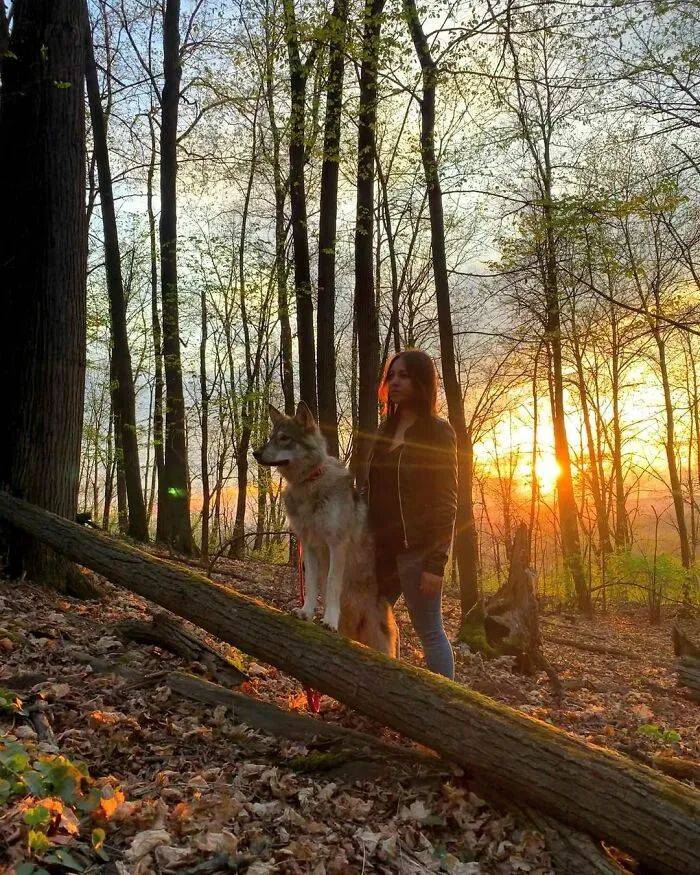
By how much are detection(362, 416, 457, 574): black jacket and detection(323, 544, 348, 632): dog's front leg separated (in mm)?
579

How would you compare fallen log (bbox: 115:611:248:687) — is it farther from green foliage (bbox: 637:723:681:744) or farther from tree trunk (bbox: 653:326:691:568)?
tree trunk (bbox: 653:326:691:568)

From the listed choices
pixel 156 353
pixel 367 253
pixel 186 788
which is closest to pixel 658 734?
pixel 186 788

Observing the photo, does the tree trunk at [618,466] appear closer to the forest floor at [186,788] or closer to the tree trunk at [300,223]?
the tree trunk at [300,223]

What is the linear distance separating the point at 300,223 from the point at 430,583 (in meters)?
8.98

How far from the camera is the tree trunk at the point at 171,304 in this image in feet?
50.6

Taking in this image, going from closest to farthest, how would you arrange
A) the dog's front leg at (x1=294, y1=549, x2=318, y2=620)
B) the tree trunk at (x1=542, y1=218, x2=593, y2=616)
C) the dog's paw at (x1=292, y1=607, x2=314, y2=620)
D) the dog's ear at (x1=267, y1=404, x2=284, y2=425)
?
the dog's paw at (x1=292, y1=607, x2=314, y2=620) → the dog's front leg at (x1=294, y1=549, x2=318, y2=620) → the dog's ear at (x1=267, y1=404, x2=284, y2=425) → the tree trunk at (x1=542, y1=218, x2=593, y2=616)

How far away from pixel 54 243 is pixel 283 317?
14.3 meters

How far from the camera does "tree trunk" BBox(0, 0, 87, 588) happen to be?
6.68 m

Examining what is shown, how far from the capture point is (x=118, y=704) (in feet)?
14.2

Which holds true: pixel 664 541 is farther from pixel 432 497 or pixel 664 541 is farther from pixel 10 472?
pixel 10 472

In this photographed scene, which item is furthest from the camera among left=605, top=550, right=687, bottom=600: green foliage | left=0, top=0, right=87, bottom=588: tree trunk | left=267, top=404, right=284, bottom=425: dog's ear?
left=605, top=550, right=687, bottom=600: green foliage

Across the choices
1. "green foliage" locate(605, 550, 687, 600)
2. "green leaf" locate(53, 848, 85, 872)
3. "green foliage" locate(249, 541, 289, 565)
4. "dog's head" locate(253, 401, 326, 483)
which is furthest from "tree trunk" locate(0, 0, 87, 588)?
"green foliage" locate(249, 541, 289, 565)

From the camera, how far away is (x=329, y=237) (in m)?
11.1

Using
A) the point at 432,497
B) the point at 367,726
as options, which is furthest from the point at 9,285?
the point at 367,726
